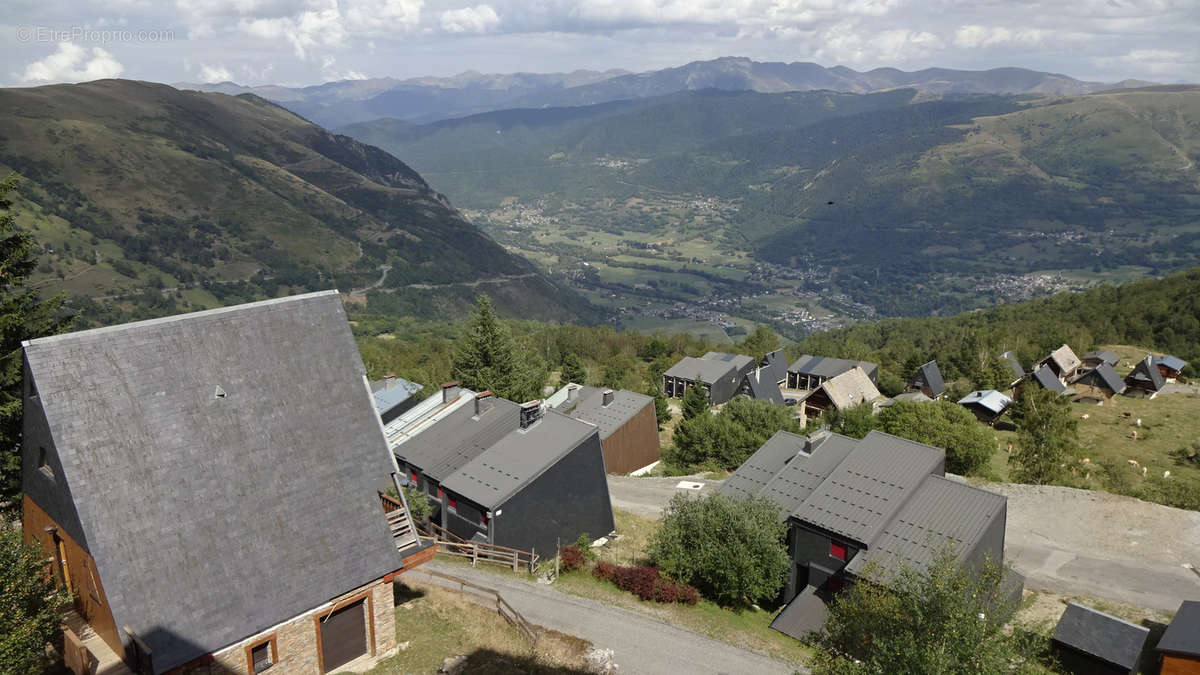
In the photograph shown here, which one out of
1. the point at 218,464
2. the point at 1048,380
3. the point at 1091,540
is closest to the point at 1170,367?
the point at 1048,380

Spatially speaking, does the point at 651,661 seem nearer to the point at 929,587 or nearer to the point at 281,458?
the point at 929,587

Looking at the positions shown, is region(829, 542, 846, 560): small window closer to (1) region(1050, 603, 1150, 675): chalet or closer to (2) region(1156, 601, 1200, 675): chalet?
(1) region(1050, 603, 1150, 675): chalet

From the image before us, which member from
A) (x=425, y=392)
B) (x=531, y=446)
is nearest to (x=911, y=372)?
(x=425, y=392)

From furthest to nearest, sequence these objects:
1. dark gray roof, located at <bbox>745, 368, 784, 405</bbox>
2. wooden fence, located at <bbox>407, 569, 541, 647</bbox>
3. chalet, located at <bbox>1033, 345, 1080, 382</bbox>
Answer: chalet, located at <bbox>1033, 345, 1080, 382</bbox>, dark gray roof, located at <bbox>745, 368, 784, 405</bbox>, wooden fence, located at <bbox>407, 569, 541, 647</bbox>

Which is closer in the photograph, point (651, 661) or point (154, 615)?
point (154, 615)

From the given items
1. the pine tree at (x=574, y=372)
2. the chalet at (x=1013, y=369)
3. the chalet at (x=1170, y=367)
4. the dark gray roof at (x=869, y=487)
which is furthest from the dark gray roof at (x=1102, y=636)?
the chalet at (x=1170, y=367)

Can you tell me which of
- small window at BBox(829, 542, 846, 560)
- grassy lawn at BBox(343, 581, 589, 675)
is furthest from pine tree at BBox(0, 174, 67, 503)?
small window at BBox(829, 542, 846, 560)
